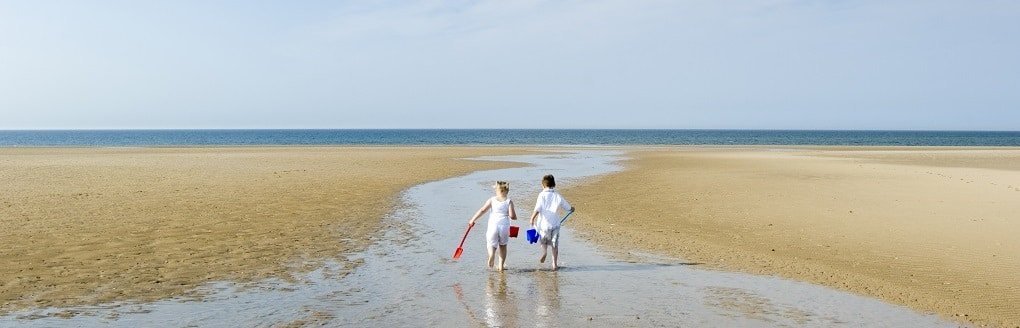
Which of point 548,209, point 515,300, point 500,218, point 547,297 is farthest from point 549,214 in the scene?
point 515,300

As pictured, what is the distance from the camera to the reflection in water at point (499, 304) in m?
8.11

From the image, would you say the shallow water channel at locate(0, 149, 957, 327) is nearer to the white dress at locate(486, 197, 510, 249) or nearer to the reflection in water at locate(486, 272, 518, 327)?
the reflection in water at locate(486, 272, 518, 327)

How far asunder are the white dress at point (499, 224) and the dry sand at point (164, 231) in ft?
8.96

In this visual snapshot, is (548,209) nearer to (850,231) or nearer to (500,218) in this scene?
(500,218)

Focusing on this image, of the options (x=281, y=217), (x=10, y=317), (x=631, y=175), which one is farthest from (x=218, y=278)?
(x=631, y=175)

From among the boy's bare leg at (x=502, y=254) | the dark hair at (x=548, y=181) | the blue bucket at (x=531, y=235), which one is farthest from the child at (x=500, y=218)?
the dark hair at (x=548, y=181)

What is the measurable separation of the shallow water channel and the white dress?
19.3 inches

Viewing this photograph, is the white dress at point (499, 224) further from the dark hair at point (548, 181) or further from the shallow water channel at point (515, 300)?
the dark hair at point (548, 181)

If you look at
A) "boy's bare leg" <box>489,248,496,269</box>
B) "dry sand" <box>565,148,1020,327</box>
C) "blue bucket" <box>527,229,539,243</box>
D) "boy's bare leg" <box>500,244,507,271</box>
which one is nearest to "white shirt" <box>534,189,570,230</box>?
"blue bucket" <box>527,229,539,243</box>

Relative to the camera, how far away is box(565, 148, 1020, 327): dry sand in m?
9.93

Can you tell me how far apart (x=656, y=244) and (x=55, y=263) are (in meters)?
9.54

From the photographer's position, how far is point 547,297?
30.4 ft

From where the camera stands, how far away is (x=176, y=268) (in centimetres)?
A: 1095

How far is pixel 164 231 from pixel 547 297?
8.76 meters
